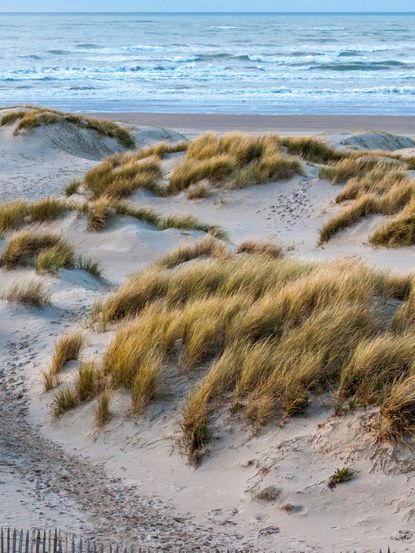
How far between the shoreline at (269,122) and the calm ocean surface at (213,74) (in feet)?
5.87

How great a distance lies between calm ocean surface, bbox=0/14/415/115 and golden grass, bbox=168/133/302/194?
60.7 feet

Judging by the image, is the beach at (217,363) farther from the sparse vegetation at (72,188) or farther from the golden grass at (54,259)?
the sparse vegetation at (72,188)

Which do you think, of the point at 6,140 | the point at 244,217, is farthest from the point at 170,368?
the point at 6,140

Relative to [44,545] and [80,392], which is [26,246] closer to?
[80,392]

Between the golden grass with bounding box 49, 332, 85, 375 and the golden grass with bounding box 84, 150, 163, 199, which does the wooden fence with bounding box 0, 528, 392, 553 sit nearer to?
the golden grass with bounding box 49, 332, 85, 375

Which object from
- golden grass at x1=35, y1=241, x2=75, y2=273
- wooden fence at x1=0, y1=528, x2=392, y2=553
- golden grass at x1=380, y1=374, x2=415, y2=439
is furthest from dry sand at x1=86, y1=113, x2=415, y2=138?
wooden fence at x1=0, y1=528, x2=392, y2=553

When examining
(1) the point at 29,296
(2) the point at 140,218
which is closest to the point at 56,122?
(2) the point at 140,218

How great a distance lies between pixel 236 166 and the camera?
13.0 metres

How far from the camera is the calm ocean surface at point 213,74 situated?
34.4 meters

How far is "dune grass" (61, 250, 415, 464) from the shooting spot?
4.36 metres

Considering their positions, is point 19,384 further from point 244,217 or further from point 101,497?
point 244,217

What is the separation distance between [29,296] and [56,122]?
12902mm

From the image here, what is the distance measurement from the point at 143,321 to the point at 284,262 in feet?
6.26

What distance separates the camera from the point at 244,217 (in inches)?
468
